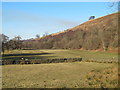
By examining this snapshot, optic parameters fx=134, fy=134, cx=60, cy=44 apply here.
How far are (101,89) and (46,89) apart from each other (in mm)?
2833

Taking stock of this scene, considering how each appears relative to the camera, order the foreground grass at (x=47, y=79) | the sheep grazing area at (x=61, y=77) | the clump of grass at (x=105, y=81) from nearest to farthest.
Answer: the clump of grass at (x=105, y=81) → the sheep grazing area at (x=61, y=77) → the foreground grass at (x=47, y=79)

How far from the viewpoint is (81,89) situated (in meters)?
6.91

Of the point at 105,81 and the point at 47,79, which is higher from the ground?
the point at 105,81

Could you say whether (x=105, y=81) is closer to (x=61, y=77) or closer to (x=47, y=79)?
(x=61, y=77)

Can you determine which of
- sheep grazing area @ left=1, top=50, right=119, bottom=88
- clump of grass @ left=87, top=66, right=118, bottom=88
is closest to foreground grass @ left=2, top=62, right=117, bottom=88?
sheep grazing area @ left=1, top=50, right=119, bottom=88

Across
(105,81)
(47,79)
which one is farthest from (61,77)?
(105,81)

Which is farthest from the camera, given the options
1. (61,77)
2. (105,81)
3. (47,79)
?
(61,77)

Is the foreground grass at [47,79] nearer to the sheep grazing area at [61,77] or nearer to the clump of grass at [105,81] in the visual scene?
the sheep grazing area at [61,77]

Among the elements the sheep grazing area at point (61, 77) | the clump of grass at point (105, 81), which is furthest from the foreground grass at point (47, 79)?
the clump of grass at point (105, 81)

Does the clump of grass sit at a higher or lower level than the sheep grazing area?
higher

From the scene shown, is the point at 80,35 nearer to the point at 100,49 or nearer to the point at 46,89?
the point at 100,49

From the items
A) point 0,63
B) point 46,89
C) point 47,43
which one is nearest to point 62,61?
point 0,63

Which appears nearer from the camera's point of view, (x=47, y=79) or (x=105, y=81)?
(x=105, y=81)

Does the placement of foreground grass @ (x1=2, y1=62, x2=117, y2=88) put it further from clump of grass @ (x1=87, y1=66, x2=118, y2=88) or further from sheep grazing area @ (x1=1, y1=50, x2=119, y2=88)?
clump of grass @ (x1=87, y1=66, x2=118, y2=88)
